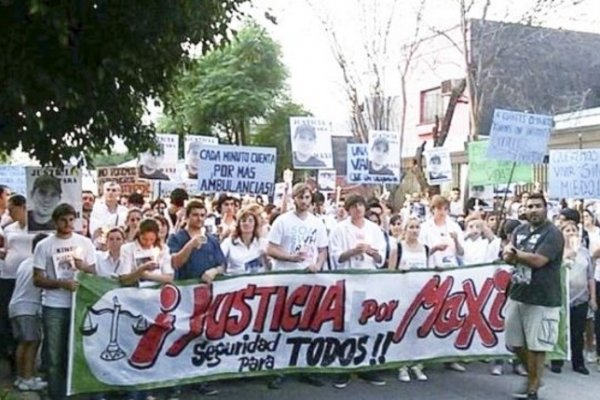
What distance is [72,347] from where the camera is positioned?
7281 mm

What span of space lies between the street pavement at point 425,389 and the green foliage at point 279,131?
3209 cm

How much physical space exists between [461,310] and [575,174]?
435cm

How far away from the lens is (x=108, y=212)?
40.3 feet

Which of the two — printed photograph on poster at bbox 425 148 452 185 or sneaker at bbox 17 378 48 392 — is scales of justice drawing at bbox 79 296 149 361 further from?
printed photograph on poster at bbox 425 148 452 185

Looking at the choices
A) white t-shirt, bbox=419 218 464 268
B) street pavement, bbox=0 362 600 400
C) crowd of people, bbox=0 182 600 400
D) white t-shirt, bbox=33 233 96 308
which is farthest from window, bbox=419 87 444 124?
white t-shirt, bbox=33 233 96 308

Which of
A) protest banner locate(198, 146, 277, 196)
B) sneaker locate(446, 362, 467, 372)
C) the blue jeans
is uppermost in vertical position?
protest banner locate(198, 146, 277, 196)

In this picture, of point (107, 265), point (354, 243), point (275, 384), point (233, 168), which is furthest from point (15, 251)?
point (354, 243)

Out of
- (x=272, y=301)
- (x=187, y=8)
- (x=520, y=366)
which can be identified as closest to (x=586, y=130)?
(x=520, y=366)

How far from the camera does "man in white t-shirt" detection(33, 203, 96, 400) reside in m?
7.41

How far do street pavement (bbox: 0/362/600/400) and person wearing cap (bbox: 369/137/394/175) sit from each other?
5.99 metres

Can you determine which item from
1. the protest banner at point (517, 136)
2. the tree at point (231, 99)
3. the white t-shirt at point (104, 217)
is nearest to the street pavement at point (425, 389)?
the white t-shirt at point (104, 217)

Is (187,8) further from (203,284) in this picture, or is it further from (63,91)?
(203,284)

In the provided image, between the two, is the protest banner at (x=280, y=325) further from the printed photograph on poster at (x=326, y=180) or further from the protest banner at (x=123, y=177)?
the printed photograph on poster at (x=326, y=180)

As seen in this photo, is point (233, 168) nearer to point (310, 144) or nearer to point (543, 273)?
point (310, 144)
